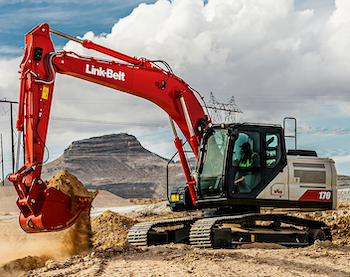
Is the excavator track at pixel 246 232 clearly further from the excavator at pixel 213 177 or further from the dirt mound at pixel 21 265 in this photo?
the dirt mound at pixel 21 265

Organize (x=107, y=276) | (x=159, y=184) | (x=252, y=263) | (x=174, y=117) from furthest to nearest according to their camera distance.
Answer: (x=159, y=184), (x=174, y=117), (x=252, y=263), (x=107, y=276)

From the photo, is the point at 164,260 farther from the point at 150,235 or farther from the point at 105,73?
the point at 105,73

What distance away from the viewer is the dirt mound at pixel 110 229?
482 inches

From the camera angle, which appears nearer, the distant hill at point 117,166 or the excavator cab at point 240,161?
the excavator cab at point 240,161

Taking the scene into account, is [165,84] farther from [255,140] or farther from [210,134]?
[255,140]

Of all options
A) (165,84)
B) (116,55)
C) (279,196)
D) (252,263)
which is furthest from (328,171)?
(116,55)

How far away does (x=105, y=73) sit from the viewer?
31.8 feet

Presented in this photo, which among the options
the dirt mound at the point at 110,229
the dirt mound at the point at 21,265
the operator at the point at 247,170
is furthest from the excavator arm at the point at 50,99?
the dirt mound at the point at 110,229

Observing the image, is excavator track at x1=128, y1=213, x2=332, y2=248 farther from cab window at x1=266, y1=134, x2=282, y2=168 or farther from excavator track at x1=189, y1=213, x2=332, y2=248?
cab window at x1=266, y1=134, x2=282, y2=168

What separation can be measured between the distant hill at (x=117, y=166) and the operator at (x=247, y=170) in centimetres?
6272

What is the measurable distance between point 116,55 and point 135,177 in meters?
70.3

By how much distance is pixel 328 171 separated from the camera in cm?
956

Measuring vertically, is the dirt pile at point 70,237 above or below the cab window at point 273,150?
below

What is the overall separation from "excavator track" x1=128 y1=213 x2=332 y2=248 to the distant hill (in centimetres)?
6170
